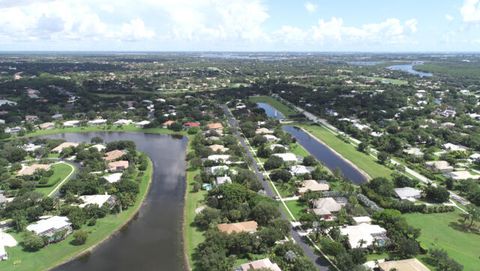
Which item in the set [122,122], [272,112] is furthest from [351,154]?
[122,122]

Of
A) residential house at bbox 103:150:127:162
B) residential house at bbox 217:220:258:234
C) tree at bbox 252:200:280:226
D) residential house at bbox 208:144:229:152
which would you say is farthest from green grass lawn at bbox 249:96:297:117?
residential house at bbox 217:220:258:234

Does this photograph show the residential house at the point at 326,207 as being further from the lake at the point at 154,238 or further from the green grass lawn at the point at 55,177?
the green grass lawn at the point at 55,177

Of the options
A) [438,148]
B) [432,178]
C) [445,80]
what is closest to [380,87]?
[445,80]

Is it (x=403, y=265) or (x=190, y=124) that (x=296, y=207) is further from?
(x=190, y=124)

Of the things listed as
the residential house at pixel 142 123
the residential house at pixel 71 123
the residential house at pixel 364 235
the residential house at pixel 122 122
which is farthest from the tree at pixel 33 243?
the residential house at pixel 71 123

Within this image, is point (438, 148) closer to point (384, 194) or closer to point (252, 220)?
point (384, 194)
